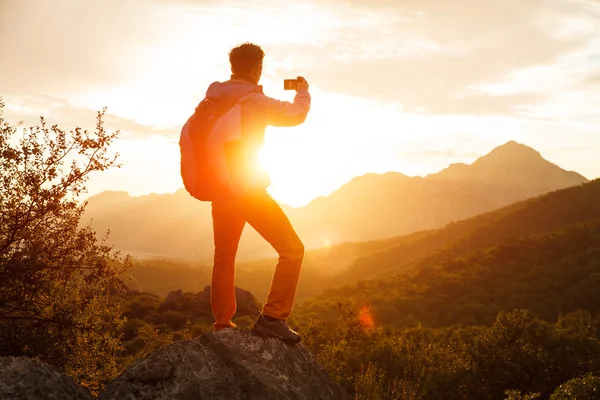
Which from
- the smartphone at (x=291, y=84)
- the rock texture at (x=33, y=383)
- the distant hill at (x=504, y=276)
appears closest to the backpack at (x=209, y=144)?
the smartphone at (x=291, y=84)

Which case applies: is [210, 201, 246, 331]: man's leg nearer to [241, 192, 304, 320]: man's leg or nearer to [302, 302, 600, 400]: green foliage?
[241, 192, 304, 320]: man's leg

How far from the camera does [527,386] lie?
707 inches

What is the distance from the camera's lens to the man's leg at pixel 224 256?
18.1 ft

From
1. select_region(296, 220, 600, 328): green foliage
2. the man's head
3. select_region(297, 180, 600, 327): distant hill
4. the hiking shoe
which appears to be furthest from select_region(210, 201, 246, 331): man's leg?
select_region(296, 220, 600, 328): green foliage

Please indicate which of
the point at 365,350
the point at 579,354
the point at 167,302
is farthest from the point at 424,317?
the point at 579,354

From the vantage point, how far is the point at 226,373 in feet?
16.1

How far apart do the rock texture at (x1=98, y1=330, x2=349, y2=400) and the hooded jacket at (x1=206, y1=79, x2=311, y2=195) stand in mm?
1684

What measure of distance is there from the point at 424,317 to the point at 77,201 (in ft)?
194

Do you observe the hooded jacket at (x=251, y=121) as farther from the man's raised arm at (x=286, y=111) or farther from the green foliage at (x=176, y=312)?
the green foliage at (x=176, y=312)

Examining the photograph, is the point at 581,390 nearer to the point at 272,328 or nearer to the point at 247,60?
the point at 272,328

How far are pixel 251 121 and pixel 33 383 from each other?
9.86ft

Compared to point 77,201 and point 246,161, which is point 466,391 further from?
point 246,161

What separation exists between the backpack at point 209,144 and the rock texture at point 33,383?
2063 mm

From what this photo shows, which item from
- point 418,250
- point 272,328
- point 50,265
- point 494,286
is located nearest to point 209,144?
point 272,328
